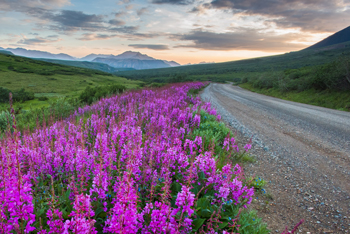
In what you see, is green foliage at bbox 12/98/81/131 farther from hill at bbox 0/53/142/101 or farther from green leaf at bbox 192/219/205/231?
hill at bbox 0/53/142/101

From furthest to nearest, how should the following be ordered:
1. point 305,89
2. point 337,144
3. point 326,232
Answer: point 305,89
point 337,144
point 326,232

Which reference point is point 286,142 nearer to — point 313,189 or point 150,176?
point 313,189

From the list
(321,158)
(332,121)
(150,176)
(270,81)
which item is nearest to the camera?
(150,176)

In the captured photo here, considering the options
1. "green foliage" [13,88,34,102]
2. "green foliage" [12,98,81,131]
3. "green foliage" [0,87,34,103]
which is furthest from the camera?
"green foliage" [13,88,34,102]

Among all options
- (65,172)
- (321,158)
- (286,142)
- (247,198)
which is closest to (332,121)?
(286,142)

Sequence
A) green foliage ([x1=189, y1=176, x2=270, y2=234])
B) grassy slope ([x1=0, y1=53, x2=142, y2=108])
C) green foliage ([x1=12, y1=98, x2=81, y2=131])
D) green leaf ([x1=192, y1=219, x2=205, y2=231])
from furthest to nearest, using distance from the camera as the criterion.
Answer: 1. grassy slope ([x1=0, y1=53, x2=142, y2=108])
2. green foliage ([x1=12, y1=98, x2=81, y2=131])
3. green foliage ([x1=189, y1=176, x2=270, y2=234])
4. green leaf ([x1=192, y1=219, x2=205, y2=231])

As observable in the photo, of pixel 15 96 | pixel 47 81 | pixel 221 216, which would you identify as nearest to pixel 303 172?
pixel 221 216

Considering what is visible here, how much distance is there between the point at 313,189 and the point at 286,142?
12.1 feet

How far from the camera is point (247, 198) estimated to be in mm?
3064

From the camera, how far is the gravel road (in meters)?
3.95

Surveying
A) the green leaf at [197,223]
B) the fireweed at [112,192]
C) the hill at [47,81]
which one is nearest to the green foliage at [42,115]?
the fireweed at [112,192]

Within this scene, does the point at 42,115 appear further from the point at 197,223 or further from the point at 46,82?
the point at 46,82

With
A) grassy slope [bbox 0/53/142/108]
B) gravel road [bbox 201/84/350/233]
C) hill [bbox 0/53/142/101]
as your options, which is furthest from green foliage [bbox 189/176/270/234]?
hill [bbox 0/53/142/101]

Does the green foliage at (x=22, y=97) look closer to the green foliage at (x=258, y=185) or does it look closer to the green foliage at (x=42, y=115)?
the green foliage at (x=42, y=115)
